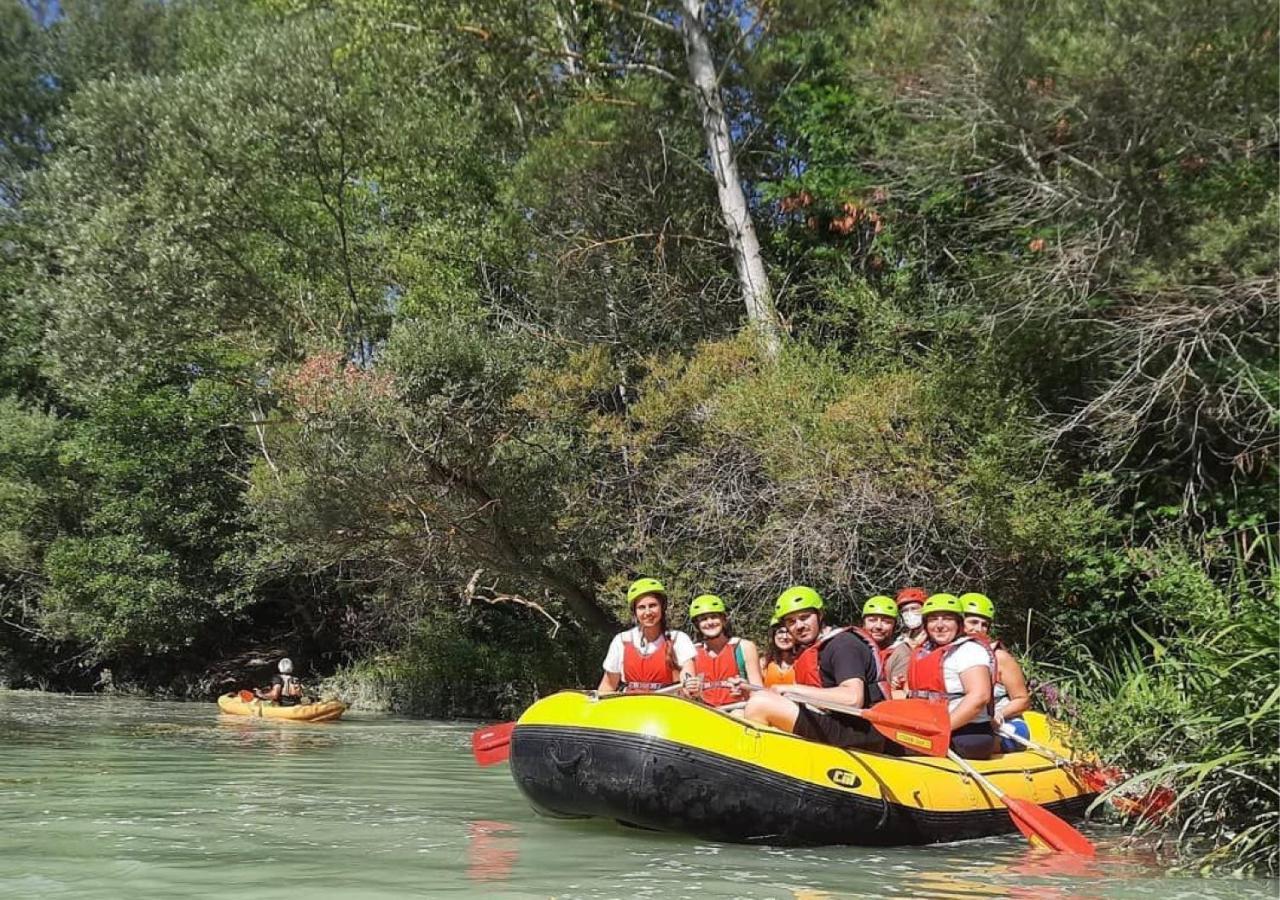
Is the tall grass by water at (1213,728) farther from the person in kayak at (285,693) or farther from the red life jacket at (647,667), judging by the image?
the person in kayak at (285,693)

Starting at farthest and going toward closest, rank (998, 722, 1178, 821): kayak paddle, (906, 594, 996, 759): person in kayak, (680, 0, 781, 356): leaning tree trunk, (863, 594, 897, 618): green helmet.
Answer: (680, 0, 781, 356): leaning tree trunk < (863, 594, 897, 618): green helmet < (906, 594, 996, 759): person in kayak < (998, 722, 1178, 821): kayak paddle

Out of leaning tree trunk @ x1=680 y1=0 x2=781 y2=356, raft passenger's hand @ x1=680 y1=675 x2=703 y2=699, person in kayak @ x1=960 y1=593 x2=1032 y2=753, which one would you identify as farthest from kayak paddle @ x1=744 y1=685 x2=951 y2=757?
leaning tree trunk @ x1=680 y1=0 x2=781 y2=356

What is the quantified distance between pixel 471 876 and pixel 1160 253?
8.33 m

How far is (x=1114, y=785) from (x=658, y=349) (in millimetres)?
10361

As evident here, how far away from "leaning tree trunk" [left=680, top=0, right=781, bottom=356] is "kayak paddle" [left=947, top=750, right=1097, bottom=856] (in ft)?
32.1

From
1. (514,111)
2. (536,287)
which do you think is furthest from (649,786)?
(514,111)

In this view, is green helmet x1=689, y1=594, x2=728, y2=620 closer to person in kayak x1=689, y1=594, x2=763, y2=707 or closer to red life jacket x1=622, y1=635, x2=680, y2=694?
person in kayak x1=689, y1=594, x2=763, y2=707

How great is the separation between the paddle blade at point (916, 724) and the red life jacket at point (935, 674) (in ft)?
1.56

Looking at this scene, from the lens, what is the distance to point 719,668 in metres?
7.63

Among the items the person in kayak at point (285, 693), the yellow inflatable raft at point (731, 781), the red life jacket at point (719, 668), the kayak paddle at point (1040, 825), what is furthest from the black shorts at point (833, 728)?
the person in kayak at point (285, 693)

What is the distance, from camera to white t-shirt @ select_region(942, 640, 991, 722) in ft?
23.7

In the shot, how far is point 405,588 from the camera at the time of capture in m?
18.1

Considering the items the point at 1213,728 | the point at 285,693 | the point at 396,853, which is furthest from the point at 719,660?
the point at 285,693

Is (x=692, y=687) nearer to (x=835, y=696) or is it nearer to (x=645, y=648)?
(x=645, y=648)
